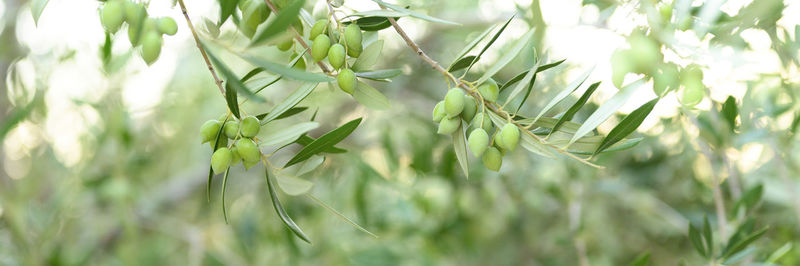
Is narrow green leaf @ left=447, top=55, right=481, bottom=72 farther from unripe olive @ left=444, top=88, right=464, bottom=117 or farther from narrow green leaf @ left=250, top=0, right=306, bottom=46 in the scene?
narrow green leaf @ left=250, top=0, right=306, bottom=46

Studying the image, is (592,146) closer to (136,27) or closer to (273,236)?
(136,27)

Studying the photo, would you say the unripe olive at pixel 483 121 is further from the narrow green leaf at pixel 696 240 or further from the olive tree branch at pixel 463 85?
the narrow green leaf at pixel 696 240

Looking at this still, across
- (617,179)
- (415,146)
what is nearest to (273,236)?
(415,146)

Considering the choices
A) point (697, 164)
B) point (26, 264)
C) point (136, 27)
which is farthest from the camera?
point (697, 164)

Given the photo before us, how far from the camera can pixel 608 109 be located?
1.14 ft

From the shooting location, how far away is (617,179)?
1292 mm

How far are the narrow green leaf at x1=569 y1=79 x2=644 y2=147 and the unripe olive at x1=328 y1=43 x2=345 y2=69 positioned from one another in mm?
148

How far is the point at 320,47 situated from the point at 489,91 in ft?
0.36

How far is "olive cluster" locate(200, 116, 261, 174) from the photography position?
13.9 inches

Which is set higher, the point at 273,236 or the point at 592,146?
the point at 592,146

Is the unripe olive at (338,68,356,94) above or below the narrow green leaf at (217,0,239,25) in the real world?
below

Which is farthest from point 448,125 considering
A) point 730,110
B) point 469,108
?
point 730,110

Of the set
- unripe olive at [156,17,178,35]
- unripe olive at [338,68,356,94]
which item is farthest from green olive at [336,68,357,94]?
unripe olive at [156,17,178,35]

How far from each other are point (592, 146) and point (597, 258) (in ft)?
4.34
